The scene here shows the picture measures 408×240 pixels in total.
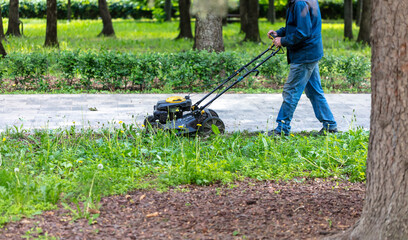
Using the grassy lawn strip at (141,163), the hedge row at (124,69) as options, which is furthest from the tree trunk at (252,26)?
the grassy lawn strip at (141,163)

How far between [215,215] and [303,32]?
303 cm

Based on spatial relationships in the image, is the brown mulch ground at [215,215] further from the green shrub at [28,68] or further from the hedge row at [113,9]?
the hedge row at [113,9]

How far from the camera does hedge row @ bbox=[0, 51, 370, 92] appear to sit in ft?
34.0

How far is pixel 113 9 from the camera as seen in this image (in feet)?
132

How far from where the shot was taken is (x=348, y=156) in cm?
560

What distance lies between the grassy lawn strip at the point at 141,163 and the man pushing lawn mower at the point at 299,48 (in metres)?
0.44

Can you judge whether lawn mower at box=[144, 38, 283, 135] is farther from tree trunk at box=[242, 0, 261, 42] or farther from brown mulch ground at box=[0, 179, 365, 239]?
tree trunk at box=[242, 0, 261, 42]

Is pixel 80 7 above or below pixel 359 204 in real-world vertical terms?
above

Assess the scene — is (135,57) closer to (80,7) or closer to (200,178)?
(200,178)

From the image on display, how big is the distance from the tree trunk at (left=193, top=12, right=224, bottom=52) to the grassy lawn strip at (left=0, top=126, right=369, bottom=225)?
5980mm

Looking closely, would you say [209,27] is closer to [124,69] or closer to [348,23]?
[124,69]

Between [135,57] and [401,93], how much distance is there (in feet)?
25.2

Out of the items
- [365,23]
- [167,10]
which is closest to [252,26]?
[365,23]

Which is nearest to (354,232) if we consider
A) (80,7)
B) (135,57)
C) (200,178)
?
(200,178)
